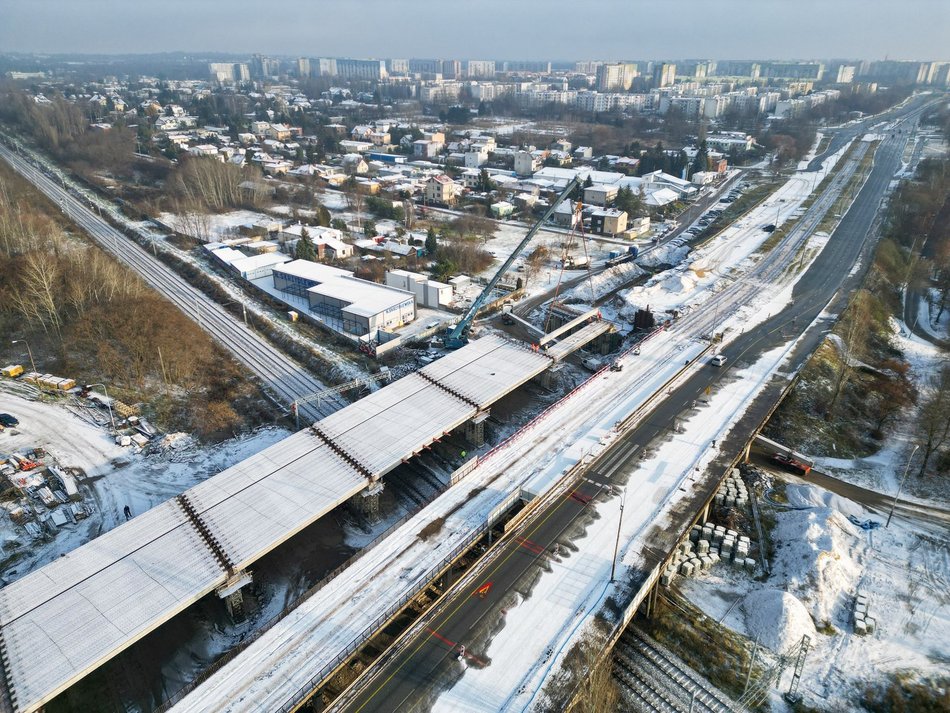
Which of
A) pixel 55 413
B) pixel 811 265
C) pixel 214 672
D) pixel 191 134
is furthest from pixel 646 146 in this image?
pixel 214 672

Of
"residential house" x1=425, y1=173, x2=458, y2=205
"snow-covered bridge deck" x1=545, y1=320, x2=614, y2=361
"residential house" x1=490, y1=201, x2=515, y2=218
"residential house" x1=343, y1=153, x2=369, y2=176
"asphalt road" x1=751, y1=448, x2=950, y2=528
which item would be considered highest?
"residential house" x1=343, y1=153, x2=369, y2=176

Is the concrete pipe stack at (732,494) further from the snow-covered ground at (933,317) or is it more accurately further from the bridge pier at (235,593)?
the snow-covered ground at (933,317)

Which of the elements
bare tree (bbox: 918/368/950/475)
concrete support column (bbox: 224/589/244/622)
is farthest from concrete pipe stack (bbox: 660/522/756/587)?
concrete support column (bbox: 224/589/244/622)

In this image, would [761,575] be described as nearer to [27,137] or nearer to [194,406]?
[194,406]

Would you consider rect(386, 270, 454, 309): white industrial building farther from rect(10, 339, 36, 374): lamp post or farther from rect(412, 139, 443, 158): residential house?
rect(412, 139, 443, 158): residential house

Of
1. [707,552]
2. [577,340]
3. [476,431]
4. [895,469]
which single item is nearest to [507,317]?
[577,340]

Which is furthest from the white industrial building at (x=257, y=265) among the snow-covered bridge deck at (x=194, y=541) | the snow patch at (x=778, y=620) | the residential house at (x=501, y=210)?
the snow patch at (x=778, y=620)

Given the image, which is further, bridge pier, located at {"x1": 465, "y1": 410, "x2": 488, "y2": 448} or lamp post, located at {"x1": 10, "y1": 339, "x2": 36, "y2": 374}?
lamp post, located at {"x1": 10, "y1": 339, "x2": 36, "y2": 374}
